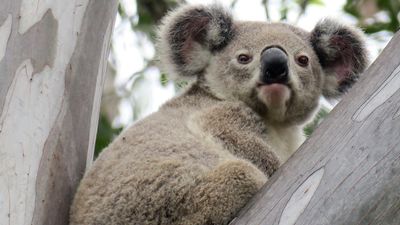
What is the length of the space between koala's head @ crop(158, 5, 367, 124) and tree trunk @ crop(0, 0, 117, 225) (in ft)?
3.21

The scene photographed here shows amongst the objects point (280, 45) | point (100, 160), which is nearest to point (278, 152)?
point (280, 45)

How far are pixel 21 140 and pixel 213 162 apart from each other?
0.84 meters

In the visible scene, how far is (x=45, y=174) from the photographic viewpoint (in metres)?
2.90

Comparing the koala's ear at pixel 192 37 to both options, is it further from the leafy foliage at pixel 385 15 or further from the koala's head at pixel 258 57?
the leafy foliage at pixel 385 15

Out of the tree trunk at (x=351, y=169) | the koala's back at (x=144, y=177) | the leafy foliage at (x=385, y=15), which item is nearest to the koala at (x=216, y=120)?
the koala's back at (x=144, y=177)

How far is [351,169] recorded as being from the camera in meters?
2.37

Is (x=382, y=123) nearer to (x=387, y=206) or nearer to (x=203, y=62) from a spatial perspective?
(x=387, y=206)

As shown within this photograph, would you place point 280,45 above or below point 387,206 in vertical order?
below

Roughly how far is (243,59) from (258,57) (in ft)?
0.42

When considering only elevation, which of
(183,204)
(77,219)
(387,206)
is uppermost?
(387,206)

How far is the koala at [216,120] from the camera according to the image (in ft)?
9.37

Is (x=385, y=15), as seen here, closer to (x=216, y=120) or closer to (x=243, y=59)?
(x=243, y=59)

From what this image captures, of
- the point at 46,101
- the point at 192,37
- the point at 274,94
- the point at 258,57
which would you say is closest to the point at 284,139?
the point at 274,94

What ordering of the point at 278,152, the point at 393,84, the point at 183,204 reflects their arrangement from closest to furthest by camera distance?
the point at 393,84, the point at 183,204, the point at 278,152
